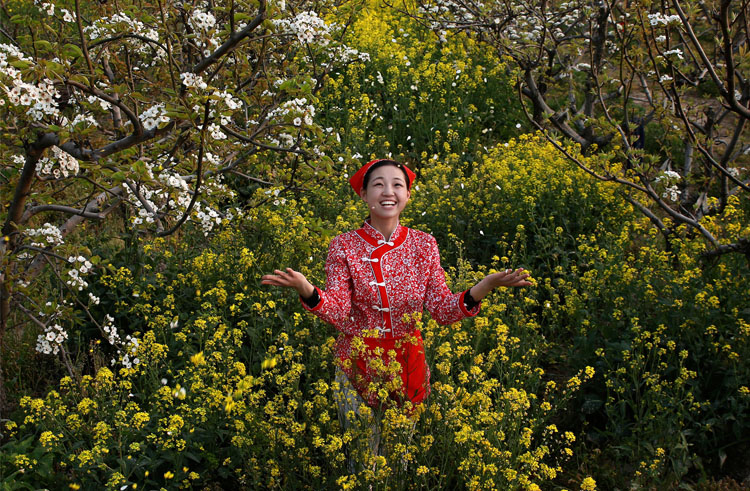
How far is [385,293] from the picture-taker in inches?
120

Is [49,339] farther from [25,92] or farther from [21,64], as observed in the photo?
Result: [21,64]

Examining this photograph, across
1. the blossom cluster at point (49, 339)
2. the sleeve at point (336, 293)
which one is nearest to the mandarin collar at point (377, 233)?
the sleeve at point (336, 293)

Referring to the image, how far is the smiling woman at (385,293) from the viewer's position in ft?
9.70

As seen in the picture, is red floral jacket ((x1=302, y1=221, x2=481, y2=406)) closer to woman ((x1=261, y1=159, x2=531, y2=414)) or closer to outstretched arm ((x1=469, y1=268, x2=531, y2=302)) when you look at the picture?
woman ((x1=261, y1=159, x2=531, y2=414))

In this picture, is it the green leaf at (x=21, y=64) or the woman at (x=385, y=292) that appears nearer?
the green leaf at (x=21, y=64)

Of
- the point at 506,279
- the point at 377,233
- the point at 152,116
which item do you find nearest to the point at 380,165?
the point at 377,233

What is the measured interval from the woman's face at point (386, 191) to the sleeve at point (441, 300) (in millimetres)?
241

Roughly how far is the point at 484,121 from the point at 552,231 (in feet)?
9.89

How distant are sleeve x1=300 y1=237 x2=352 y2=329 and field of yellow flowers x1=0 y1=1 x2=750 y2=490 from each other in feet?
0.69

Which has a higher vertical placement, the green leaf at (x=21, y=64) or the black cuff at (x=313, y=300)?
the green leaf at (x=21, y=64)

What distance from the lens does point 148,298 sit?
13.9ft

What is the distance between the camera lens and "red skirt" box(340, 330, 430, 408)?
2836mm

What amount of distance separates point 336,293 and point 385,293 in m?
0.22

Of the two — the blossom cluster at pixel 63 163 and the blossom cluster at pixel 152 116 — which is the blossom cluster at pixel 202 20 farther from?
the blossom cluster at pixel 63 163
